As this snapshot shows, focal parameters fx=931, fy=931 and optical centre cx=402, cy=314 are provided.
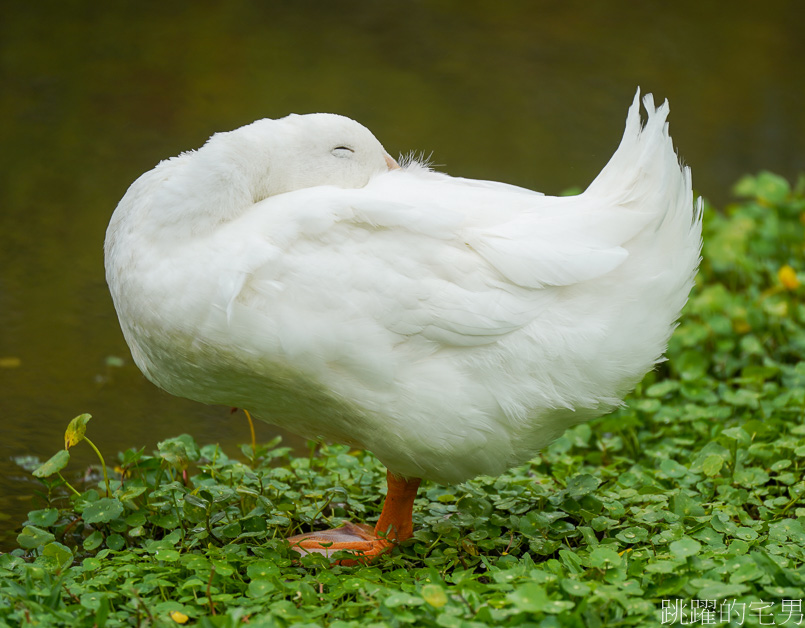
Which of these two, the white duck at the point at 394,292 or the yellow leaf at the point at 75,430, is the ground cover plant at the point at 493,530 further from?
the white duck at the point at 394,292

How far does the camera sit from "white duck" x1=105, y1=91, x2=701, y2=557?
3020 mm

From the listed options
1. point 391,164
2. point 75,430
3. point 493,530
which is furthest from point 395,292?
point 75,430

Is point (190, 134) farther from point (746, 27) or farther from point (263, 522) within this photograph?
point (746, 27)

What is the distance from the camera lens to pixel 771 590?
2.88 meters

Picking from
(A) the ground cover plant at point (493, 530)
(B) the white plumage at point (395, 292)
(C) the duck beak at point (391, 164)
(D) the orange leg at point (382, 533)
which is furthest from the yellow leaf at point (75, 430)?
(C) the duck beak at point (391, 164)

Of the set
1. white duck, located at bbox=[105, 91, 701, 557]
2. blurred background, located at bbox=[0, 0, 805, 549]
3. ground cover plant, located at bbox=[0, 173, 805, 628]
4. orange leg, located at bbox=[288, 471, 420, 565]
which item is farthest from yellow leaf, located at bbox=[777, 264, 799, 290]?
orange leg, located at bbox=[288, 471, 420, 565]

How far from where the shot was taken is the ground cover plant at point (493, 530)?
2.83 metres

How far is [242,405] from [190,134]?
166 inches

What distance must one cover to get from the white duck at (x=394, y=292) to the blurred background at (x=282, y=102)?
4.85ft

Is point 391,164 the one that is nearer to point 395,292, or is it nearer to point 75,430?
point 395,292

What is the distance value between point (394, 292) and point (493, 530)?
111 cm

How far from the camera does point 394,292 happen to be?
3084mm

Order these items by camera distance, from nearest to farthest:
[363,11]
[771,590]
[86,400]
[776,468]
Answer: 1. [771,590]
2. [776,468]
3. [86,400]
4. [363,11]

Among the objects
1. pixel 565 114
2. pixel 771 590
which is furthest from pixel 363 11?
pixel 771 590
